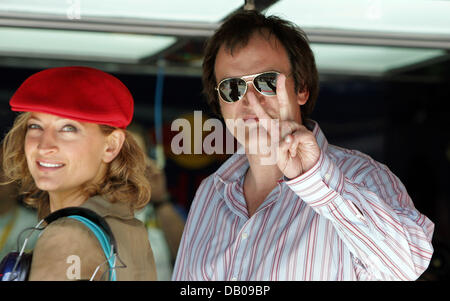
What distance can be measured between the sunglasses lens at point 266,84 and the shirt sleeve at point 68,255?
1.87 feet

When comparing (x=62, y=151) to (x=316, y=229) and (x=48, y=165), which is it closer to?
(x=48, y=165)

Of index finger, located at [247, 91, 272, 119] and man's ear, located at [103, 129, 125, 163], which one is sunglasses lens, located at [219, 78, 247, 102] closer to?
index finger, located at [247, 91, 272, 119]

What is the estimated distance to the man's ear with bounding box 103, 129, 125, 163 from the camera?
1391mm

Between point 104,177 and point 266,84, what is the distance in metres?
0.48

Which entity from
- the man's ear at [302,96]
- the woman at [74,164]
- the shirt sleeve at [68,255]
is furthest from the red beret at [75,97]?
the man's ear at [302,96]

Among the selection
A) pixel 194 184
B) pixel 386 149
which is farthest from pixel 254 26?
pixel 386 149

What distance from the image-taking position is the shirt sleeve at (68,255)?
1.28 meters

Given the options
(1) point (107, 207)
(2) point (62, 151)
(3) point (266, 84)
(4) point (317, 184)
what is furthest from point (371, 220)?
(2) point (62, 151)

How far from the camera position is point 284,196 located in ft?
5.25

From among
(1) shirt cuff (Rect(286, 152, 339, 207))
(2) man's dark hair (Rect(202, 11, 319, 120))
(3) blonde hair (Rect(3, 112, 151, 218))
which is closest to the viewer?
(1) shirt cuff (Rect(286, 152, 339, 207))

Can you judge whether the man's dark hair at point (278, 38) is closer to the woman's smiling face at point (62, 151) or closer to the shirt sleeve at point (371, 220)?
the shirt sleeve at point (371, 220)

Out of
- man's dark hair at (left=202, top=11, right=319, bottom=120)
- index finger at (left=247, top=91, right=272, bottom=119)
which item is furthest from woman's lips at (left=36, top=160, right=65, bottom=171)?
man's dark hair at (left=202, top=11, right=319, bottom=120)

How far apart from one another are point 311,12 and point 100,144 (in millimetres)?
1110

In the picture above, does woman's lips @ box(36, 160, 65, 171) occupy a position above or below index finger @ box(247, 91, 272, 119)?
below
